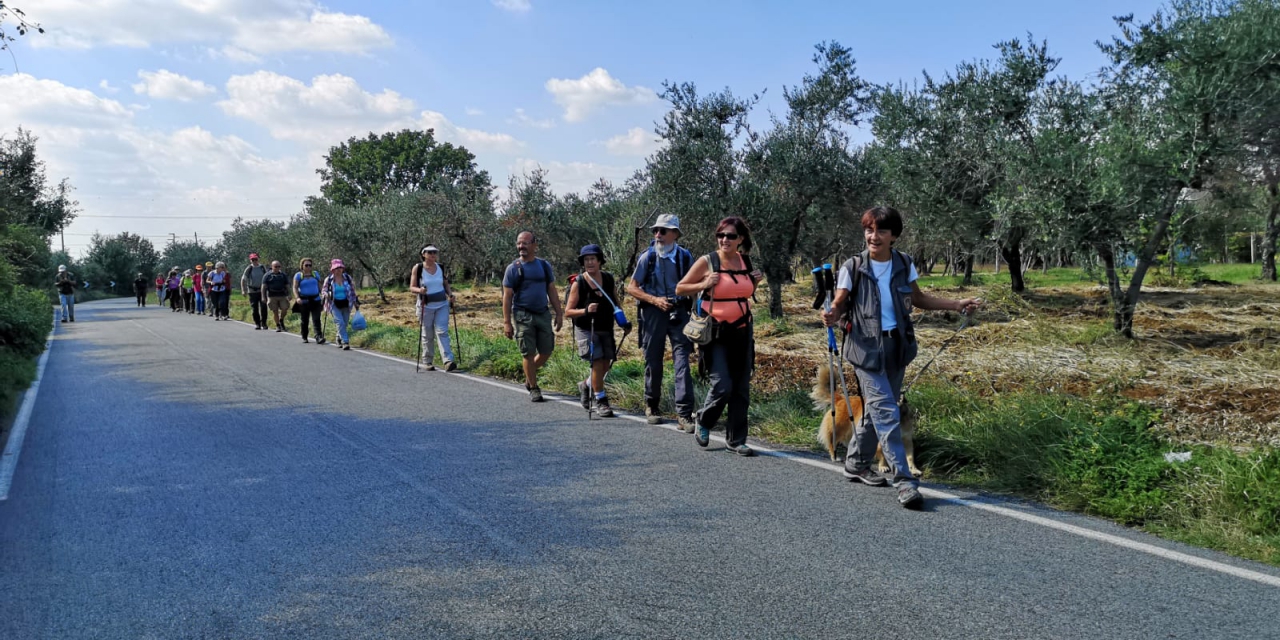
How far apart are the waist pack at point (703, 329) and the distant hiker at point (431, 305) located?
6769mm

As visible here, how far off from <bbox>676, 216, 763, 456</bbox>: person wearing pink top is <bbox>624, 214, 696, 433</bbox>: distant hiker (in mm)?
774

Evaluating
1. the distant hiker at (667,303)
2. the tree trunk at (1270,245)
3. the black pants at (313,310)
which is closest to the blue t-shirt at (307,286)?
the black pants at (313,310)

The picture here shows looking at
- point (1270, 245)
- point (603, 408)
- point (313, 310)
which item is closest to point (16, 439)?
point (603, 408)

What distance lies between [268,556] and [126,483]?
93.9 inches

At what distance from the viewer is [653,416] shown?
8.13 meters

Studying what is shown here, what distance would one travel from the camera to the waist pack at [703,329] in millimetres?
6594

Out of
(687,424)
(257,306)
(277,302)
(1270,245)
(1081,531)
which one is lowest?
(1081,531)

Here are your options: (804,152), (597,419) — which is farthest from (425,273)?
(804,152)

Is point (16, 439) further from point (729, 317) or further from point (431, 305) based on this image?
point (729, 317)

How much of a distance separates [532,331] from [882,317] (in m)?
5.19

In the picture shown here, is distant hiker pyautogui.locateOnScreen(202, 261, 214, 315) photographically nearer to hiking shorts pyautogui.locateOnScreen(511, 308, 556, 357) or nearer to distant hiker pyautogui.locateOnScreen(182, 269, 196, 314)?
distant hiker pyautogui.locateOnScreen(182, 269, 196, 314)

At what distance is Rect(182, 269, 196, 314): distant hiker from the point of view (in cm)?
3219

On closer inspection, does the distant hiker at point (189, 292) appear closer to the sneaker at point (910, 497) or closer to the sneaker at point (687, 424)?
the sneaker at point (687, 424)

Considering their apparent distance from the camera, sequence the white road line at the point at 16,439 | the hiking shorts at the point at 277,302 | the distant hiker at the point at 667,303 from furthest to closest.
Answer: the hiking shorts at the point at 277,302 < the distant hiker at the point at 667,303 < the white road line at the point at 16,439
